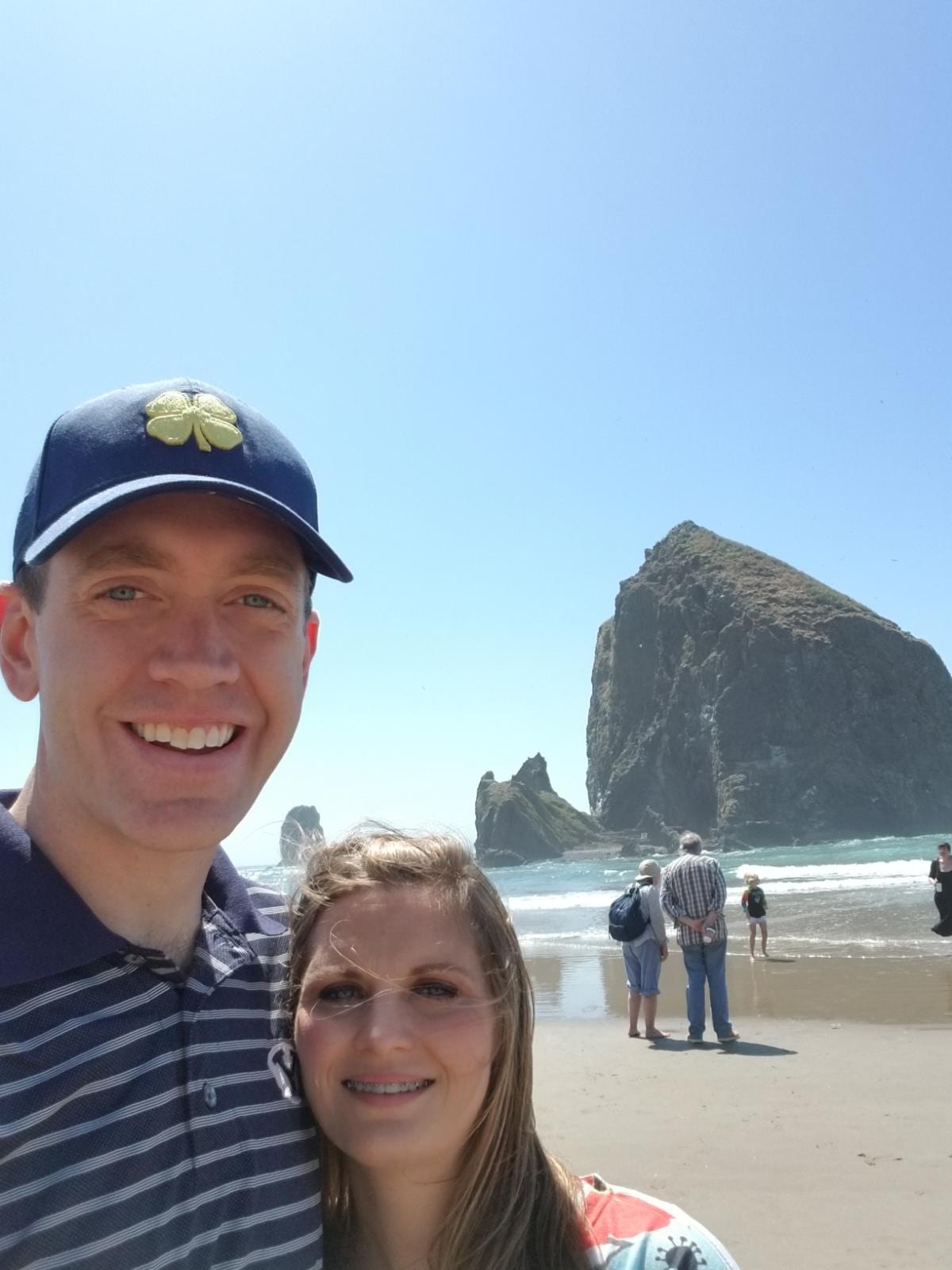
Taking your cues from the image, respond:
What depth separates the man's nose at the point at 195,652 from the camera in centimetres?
155

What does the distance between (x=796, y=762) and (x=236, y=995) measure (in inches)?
4051

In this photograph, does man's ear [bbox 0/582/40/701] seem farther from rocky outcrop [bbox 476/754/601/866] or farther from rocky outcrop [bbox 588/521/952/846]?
rocky outcrop [bbox 476/754/601/866]

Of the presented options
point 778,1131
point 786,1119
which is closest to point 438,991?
point 778,1131

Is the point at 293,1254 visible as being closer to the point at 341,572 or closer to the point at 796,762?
the point at 341,572

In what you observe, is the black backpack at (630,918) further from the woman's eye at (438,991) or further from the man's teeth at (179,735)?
the man's teeth at (179,735)

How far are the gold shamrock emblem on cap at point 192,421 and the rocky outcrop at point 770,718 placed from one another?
96237 millimetres

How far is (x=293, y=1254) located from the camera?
1.54 metres

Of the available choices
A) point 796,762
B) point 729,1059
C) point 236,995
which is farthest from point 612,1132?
point 796,762

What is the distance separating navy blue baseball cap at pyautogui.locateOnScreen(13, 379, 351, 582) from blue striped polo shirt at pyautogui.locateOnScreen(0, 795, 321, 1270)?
1.79ft

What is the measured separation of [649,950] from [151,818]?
8.78 m

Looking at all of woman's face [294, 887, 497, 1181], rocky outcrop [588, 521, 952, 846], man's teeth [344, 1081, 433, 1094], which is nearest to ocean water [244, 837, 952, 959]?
woman's face [294, 887, 497, 1181]

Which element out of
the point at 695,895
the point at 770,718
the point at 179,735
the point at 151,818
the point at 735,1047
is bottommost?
the point at 735,1047

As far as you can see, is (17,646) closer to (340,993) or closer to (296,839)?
(340,993)

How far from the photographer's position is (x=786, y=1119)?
6.53 metres
